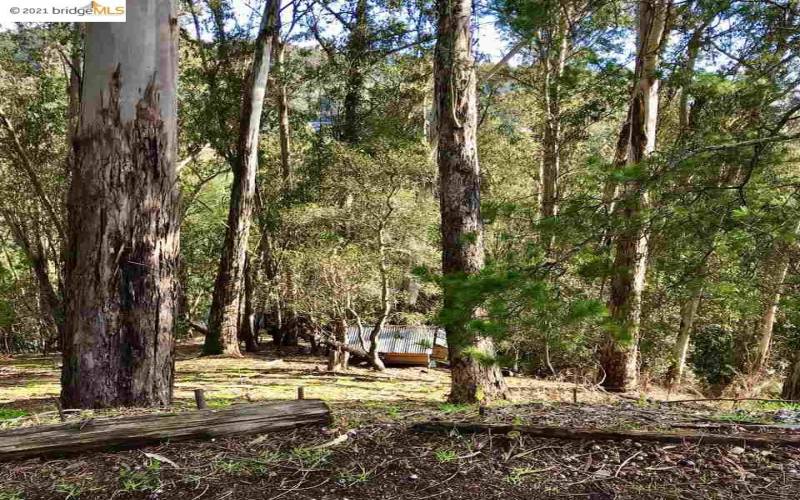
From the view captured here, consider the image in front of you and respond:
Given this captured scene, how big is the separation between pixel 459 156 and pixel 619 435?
163 inches

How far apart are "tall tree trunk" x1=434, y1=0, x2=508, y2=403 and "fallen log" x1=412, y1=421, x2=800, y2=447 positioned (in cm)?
344

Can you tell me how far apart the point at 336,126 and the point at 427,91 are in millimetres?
3157

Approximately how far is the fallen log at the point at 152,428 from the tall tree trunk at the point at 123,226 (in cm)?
107

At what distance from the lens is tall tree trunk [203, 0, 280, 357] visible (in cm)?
1280

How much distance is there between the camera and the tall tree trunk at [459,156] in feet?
20.5

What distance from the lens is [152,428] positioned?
259 centimetres

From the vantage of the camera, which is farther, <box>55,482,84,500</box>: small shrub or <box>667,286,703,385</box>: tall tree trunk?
<box>667,286,703,385</box>: tall tree trunk

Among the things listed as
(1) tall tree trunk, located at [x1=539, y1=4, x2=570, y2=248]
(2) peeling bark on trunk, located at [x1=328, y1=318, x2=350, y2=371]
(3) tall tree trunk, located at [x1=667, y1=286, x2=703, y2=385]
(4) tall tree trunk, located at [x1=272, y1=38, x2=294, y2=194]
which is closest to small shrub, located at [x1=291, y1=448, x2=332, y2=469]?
(2) peeling bark on trunk, located at [x1=328, y1=318, x2=350, y2=371]

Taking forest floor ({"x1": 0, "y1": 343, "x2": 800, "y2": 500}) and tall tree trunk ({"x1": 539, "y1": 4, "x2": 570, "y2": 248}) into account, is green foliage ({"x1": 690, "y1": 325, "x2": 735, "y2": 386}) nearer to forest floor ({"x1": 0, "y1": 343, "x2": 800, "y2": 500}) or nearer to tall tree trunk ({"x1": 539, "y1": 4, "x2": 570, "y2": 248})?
tall tree trunk ({"x1": 539, "y1": 4, "x2": 570, "y2": 248})

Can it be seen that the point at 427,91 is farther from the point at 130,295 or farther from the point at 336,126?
the point at 130,295

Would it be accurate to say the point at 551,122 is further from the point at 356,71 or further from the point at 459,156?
the point at 459,156

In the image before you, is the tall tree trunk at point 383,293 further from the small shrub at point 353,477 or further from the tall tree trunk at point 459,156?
the small shrub at point 353,477

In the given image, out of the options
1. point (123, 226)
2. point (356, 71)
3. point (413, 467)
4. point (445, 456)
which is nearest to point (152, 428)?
point (413, 467)

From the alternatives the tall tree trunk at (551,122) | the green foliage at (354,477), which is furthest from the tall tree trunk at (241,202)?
the green foliage at (354,477)
